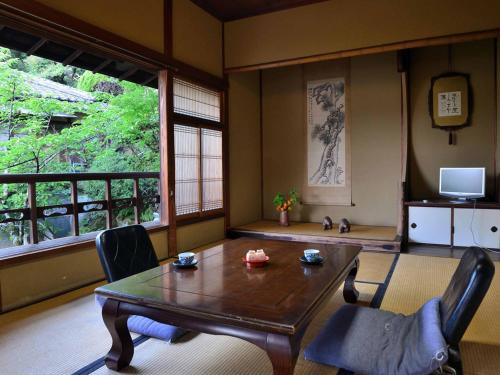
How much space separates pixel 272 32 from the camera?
16.7ft

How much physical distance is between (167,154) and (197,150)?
702 mm

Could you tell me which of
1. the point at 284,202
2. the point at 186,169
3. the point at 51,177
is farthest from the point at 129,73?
the point at 284,202

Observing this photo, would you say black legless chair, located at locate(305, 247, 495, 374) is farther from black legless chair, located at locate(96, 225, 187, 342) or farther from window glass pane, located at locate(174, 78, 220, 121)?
window glass pane, located at locate(174, 78, 220, 121)

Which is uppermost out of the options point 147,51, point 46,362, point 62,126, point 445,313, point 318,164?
point 147,51

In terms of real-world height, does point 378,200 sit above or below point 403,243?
above

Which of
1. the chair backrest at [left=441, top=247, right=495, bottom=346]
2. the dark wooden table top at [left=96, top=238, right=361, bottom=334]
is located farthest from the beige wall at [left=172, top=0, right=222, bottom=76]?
the chair backrest at [left=441, top=247, right=495, bottom=346]

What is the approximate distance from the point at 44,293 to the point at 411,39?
460 cm

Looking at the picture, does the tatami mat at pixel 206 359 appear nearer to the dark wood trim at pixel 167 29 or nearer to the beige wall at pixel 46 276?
the beige wall at pixel 46 276

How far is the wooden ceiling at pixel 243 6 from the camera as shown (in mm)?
4918

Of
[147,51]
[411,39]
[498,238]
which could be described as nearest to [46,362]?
[147,51]

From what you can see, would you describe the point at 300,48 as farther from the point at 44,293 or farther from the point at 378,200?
the point at 44,293

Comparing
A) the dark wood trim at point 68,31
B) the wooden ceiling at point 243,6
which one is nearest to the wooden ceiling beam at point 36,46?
the dark wood trim at point 68,31

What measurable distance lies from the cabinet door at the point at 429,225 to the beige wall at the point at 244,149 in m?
2.55

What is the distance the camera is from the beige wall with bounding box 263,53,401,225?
5.69m
